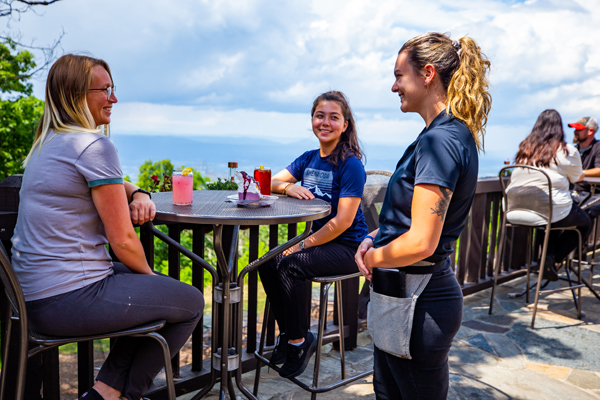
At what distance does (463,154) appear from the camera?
4.29 ft

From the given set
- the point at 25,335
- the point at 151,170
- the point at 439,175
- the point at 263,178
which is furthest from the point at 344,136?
the point at 151,170

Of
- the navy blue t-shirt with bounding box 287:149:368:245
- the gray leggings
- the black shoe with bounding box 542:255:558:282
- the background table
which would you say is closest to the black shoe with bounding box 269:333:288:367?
the background table

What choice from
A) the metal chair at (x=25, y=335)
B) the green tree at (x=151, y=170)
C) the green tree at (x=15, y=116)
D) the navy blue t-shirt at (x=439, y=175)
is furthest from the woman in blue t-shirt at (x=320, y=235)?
the green tree at (x=15, y=116)

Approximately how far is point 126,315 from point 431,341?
0.98 metres

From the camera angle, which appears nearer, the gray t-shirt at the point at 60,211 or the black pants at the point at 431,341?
the black pants at the point at 431,341

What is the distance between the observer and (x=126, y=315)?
1578 mm

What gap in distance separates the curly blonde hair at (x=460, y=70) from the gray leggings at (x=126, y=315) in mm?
1124

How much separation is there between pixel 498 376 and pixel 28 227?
8.84 feet

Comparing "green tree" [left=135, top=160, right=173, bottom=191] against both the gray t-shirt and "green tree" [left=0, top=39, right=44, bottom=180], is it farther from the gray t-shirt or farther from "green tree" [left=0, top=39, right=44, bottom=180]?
the gray t-shirt

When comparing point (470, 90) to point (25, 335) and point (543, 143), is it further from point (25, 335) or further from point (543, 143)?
point (543, 143)

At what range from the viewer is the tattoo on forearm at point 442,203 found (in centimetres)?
127

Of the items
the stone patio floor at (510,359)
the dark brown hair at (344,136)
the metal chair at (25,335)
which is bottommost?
the stone patio floor at (510,359)

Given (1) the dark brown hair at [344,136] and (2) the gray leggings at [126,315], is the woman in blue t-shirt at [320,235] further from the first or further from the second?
(2) the gray leggings at [126,315]

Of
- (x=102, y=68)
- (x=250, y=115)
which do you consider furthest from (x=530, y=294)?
(x=250, y=115)
